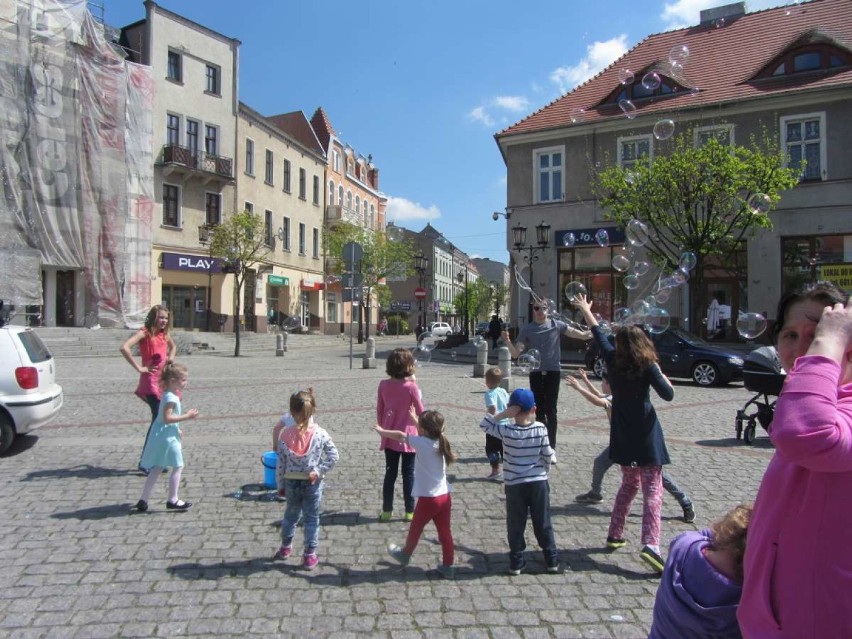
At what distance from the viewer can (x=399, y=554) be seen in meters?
4.33

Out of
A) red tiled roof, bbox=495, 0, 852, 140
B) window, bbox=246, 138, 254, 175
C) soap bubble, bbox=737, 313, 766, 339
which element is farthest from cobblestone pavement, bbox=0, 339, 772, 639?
window, bbox=246, 138, 254, 175

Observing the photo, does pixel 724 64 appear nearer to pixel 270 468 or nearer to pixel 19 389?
pixel 270 468

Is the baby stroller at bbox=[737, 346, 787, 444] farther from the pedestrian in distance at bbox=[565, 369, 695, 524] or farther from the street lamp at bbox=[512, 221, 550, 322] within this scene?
the street lamp at bbox=[512, 221, 550, 322]

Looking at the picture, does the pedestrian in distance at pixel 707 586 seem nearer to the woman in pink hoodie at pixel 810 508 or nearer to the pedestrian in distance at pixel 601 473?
the woman in pink hoodie at pixel 810 508

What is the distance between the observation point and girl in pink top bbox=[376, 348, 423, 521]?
5.16 m

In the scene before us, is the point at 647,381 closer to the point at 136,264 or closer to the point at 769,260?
the point at 769,260

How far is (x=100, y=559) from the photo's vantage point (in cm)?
428

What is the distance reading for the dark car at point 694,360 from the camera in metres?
15.2

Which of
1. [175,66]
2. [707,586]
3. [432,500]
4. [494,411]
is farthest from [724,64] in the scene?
[707,586]

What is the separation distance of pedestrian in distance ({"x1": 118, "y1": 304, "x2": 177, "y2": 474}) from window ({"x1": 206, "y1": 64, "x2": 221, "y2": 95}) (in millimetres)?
31336

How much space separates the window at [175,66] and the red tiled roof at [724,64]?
17518 millimetres

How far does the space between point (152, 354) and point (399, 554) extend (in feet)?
12.4

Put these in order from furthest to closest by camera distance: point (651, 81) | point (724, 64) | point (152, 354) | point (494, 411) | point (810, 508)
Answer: point (724, 64), point (651, 81), point (152, 354), point (494, 411), point (810, 508)

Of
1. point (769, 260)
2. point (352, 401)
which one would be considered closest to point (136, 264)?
point (352, 401)
